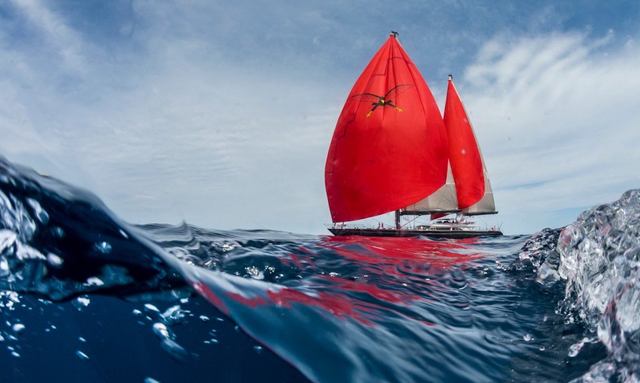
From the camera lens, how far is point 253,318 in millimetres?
1980

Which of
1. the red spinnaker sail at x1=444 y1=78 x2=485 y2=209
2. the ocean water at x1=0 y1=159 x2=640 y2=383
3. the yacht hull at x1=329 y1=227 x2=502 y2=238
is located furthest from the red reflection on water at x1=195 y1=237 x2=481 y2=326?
the red spinnaker sail at x1=444 y1=78 x2=485 y2=209

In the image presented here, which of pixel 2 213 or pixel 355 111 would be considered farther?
pixel 355 111

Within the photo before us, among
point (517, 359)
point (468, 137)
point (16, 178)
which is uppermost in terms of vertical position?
point (468, 137)

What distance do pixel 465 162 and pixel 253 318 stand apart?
2525cm

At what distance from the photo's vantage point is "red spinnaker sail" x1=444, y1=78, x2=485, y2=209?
25.8 metres

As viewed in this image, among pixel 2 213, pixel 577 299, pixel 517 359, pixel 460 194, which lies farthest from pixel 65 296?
pixel 460 194

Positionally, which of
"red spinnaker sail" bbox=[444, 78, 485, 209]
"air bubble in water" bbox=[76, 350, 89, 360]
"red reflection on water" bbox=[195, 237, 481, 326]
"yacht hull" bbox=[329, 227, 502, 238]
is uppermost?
"red spinnaker sail" bbox=[444, 78, 485, 209]

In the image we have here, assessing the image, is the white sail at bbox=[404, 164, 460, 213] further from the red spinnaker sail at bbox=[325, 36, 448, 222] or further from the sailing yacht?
the red spinnaker sail at bbox=[325, 36, 448, 222]

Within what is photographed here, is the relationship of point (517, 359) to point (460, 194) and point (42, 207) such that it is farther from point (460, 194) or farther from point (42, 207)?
point (460, 194)

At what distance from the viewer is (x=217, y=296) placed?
7.04 feet

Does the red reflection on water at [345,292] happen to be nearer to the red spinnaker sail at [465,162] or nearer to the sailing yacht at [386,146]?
the sailing yacht at [386,146]

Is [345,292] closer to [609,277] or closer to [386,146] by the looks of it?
[609,277]

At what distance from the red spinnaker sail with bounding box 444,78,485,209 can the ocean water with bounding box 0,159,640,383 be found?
23292 millimetres

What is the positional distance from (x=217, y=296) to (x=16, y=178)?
1412 millimetres
